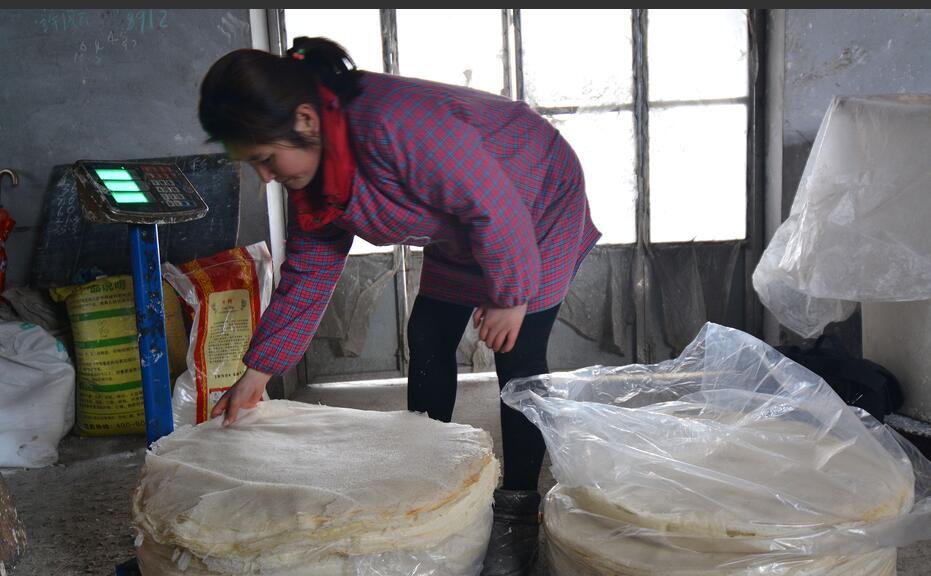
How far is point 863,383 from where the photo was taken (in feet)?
6.05

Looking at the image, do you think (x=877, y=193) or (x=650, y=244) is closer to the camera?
(x=877, y=193)

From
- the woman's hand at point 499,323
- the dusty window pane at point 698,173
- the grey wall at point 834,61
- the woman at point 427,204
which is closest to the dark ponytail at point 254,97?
the woman at point 427,204

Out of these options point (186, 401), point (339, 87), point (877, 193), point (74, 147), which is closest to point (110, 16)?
point (74, 147)

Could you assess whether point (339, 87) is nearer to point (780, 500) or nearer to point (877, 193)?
point (780, 500)

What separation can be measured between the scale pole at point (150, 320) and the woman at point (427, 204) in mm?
242

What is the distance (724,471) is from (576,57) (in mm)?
2215

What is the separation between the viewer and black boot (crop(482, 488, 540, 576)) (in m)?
1.28

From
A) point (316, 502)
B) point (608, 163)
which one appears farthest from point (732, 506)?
point (608, 163)

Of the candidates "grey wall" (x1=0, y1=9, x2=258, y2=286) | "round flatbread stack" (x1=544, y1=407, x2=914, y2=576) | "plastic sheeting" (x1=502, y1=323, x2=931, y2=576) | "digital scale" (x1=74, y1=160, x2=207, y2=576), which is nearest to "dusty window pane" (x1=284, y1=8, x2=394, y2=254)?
"grey wall" (x1=0, y1=9, x2=258, y2=286)

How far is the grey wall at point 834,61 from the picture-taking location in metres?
2.71

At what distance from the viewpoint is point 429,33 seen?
2.87 metres

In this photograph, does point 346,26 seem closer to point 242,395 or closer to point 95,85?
→ point 95,85

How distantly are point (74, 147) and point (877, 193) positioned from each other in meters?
2.68

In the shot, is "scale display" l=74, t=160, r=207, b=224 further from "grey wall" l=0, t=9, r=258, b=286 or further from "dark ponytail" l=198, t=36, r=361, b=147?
"grey wall" l=0, t=9, r=258, b=286
